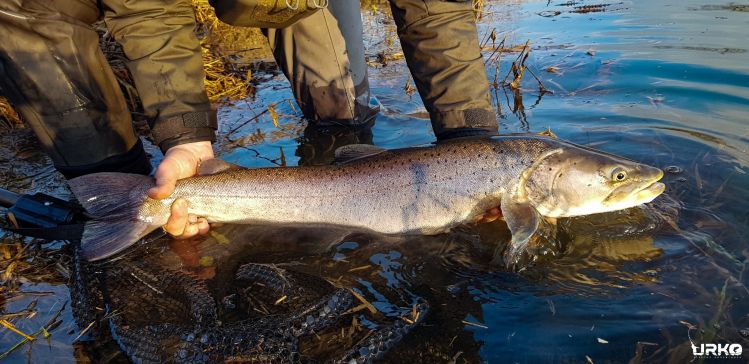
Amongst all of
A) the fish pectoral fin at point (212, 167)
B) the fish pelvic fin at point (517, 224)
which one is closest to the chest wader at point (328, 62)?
the fish pectoral fin at point (212, 167)

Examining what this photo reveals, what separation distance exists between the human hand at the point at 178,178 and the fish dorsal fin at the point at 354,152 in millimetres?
1003

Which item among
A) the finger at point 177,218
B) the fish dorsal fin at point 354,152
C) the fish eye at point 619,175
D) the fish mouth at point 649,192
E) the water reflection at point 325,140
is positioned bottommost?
the water reflection at point 325,140

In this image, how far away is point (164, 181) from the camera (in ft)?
10.1

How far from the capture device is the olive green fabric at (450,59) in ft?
11.3

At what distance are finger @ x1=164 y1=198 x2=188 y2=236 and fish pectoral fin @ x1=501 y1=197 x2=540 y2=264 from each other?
2003mm

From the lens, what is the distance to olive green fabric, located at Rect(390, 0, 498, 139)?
345 centimetres

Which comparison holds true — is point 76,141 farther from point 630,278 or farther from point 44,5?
point 630,278

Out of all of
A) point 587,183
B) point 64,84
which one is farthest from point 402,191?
point 64,84

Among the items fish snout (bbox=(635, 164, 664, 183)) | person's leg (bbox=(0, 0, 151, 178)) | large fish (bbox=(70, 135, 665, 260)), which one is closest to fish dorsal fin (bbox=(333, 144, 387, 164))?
large fish (bbox=(70, 135, 665, 260))

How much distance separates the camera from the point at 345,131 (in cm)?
514

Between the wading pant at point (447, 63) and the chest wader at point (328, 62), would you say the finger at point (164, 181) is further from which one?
the chest wader at point (328, 62)

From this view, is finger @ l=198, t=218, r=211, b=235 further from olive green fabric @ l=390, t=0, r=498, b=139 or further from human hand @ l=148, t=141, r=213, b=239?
olive green fabric @ l=390, t=0, r=498, b=139

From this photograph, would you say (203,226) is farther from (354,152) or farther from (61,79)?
Answer: (61,79)

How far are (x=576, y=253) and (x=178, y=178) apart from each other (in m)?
2.51
